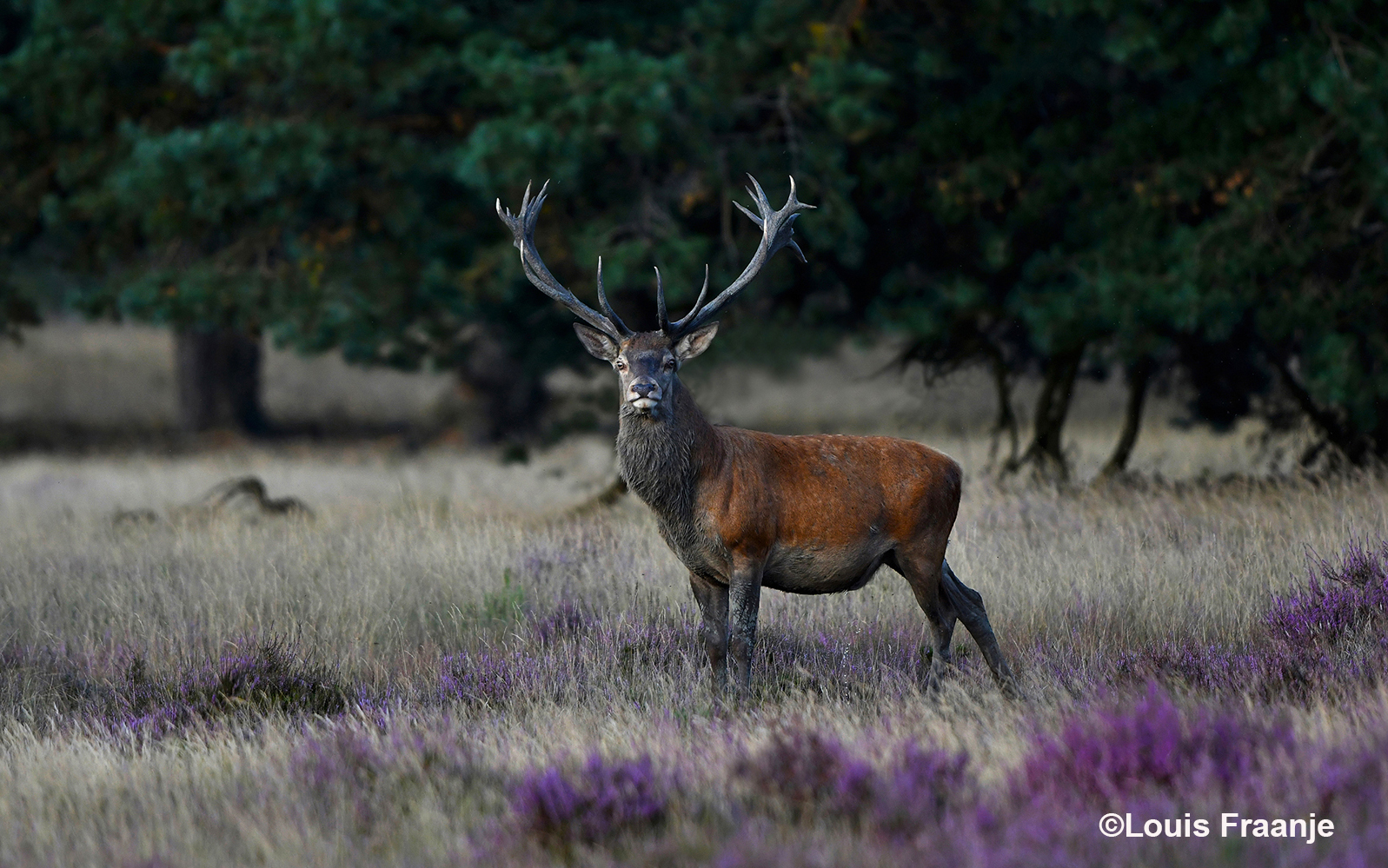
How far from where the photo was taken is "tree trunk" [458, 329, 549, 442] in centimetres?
2208

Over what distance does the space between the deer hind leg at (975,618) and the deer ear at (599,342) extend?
1.87 metres

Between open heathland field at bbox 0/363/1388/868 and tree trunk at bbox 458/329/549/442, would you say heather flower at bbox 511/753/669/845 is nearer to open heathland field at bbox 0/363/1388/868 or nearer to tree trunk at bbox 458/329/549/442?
open heathland field at bbox 0/363/1388/868

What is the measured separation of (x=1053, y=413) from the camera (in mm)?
14109

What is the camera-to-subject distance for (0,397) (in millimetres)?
32219

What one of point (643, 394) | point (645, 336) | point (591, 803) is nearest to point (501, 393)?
point (645, 336)

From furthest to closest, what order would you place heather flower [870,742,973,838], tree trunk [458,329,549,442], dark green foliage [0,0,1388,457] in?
tree trunk [458,329,549,442]
dark green foliage [0,0,1388,457]
heather flower [870,742,973,838]

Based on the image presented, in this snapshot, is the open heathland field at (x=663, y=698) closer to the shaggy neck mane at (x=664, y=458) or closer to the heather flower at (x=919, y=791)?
the heather flower at (x=919, y=791)

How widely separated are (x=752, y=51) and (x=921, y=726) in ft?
26.0

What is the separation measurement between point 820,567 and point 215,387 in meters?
21.1

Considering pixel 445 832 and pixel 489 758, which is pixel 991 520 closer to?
pixel 489 758

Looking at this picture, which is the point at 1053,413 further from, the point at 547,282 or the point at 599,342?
the point at 599,342

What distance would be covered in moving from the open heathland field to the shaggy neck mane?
844 millimetres

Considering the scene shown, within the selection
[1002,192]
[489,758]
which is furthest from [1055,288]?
[489,758]

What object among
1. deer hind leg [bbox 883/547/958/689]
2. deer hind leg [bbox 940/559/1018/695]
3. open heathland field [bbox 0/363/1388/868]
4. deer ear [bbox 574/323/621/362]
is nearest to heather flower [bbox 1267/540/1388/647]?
open heathland field [bbox 0/363/1388/868]
